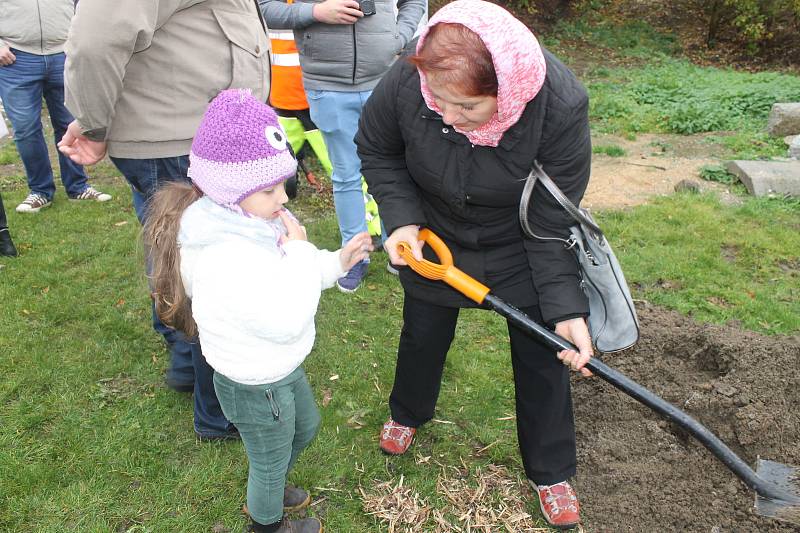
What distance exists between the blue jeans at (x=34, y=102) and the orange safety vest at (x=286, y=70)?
5.30ft

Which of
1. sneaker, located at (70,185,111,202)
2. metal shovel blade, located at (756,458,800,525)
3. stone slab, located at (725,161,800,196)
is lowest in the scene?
sneaker, located at (70,185,111,202)

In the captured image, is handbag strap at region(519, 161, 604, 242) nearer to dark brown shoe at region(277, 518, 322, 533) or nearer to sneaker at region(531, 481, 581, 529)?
sneaker at region(531, 481, 581, 529)

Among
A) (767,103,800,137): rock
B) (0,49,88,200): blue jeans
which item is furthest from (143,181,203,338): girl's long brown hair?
(767,103,800,137): rock

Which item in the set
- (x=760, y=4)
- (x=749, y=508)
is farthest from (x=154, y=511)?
(x=760, y=4)

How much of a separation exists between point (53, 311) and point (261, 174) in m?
2.70

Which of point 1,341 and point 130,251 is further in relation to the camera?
point 130,251

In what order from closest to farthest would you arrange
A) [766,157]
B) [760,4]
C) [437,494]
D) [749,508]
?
[749,508], [437,494], [766,157], [760,4]

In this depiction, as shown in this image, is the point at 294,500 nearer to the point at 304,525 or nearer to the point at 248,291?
the point at 304,525

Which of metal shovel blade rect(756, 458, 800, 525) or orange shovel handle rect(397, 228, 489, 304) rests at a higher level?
orange shovel handle rect(397, 228, 489, 304)

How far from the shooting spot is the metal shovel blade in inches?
87.0

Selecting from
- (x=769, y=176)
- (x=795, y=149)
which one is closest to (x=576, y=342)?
(x=769, y=176)

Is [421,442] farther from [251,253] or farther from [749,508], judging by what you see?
[251,253]

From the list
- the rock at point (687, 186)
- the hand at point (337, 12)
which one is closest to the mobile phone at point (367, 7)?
the hand at point (337, 12)

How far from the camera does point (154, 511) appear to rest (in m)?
2.62
